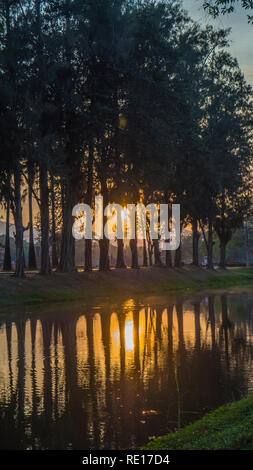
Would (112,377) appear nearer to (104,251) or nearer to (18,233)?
(18,233)

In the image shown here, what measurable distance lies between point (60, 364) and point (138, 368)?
6.46 ft

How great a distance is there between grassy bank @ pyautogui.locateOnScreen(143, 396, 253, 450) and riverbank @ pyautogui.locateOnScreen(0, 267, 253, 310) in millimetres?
23281

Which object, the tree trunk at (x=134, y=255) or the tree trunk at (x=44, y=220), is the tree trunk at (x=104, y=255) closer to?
the tree trunk at (x=134, y=255)

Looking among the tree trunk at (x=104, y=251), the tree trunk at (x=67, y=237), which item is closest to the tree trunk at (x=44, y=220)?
the tree trunk at (x=67, y=237)

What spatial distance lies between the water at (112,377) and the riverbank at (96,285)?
29.0 ft

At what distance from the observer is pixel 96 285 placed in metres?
43.5

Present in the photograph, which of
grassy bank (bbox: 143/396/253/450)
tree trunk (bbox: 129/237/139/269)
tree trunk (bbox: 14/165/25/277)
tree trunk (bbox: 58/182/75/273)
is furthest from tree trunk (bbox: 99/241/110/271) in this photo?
grassy bank (bbox: 143/396/253/450)

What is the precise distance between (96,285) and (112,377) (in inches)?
1167

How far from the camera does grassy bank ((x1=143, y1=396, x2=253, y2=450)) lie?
782 cm

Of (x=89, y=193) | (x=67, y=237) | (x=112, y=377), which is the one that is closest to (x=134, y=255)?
(x=89, y=193)

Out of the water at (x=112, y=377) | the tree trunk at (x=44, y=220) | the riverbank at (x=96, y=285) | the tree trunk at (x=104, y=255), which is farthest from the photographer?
the tree trunk at (x=104, y=255)

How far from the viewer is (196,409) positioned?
11.0 m

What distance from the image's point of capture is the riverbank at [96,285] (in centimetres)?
3509
